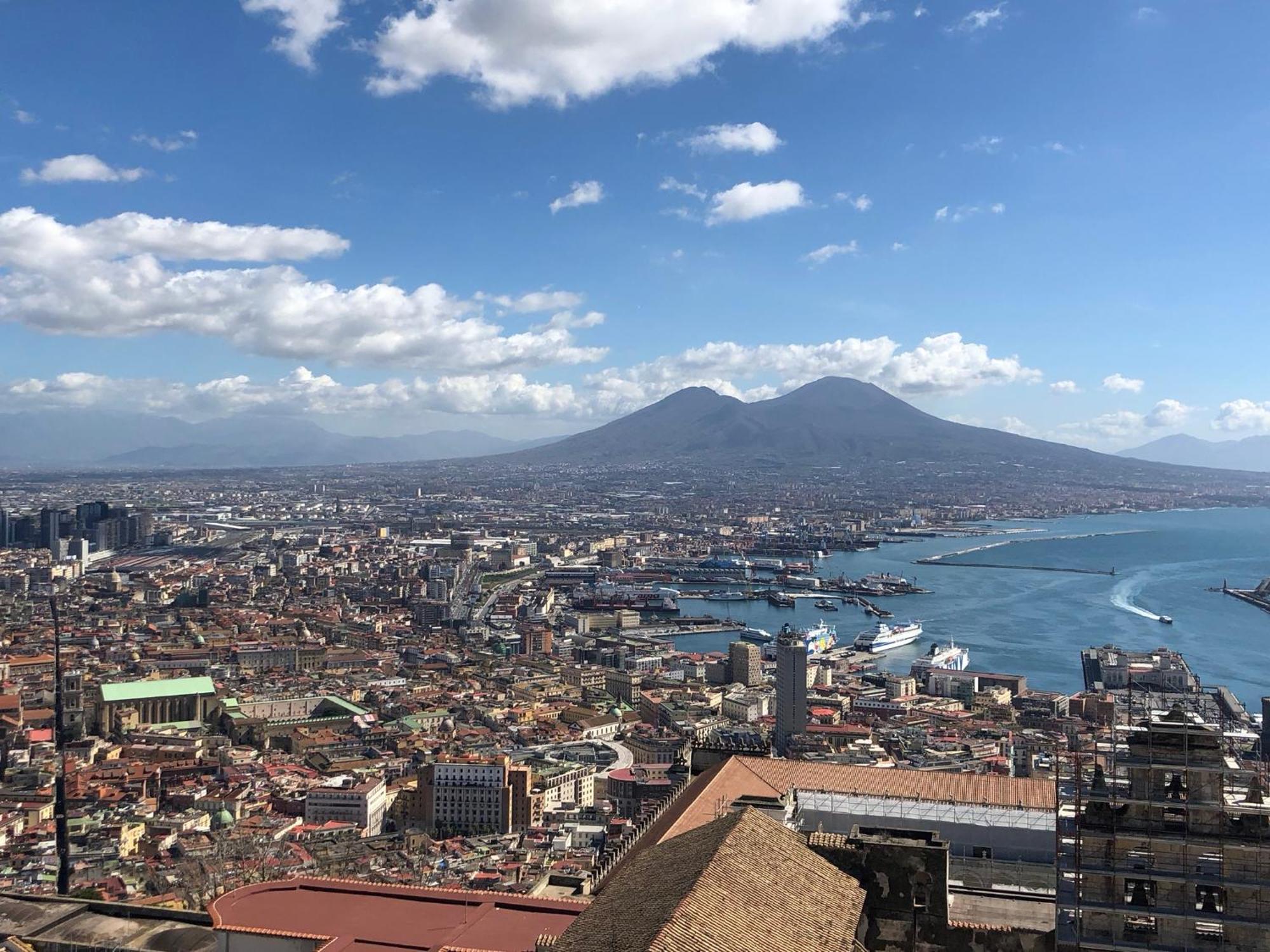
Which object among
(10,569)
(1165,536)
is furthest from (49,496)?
(1165,536)

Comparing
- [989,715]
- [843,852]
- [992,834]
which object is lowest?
[989,715]

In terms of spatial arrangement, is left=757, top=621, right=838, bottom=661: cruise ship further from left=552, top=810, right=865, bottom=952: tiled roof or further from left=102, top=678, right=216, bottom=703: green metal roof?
left=552, top=810, right=865, bottom=952: tiled roof

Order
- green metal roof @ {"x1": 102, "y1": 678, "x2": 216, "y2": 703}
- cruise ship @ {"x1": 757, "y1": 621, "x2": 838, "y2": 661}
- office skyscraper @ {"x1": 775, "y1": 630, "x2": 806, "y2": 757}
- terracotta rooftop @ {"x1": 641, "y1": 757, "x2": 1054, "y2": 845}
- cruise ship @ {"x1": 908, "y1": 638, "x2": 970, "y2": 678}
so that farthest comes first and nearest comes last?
cruise ship @ {"x1": 757, "y1": 621, "x2": 838, "y2": 661}, cruise ship @ {"x1": 908, "y1": 638, "x2": 970, "y2": 678}, green metal roof @ {"x1": 102, "y1": 678, "x2": 216, "y2": 703}, office skyscraper @ {"x1": 775, "y1": 630, "x2": 806, "y2": 757}, terracotta rooftop @ {"x1": 641, "y1": 757, "x2": 1054, "y2": 845}

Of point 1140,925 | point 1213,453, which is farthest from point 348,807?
point 1213,453

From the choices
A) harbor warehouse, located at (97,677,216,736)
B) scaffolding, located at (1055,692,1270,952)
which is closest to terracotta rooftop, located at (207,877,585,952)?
scaffolding, located at (1055,692,1270,952)

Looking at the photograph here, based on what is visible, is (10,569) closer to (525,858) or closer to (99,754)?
(99,754)

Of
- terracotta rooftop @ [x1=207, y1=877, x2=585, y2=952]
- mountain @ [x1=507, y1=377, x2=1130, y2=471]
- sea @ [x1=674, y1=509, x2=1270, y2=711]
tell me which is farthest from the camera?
mountain @ [x1=507, y1=377, x2=1130, y2=471]

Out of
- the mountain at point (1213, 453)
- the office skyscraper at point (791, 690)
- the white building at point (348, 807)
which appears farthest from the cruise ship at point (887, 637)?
the mountain at point (1213, 453)
